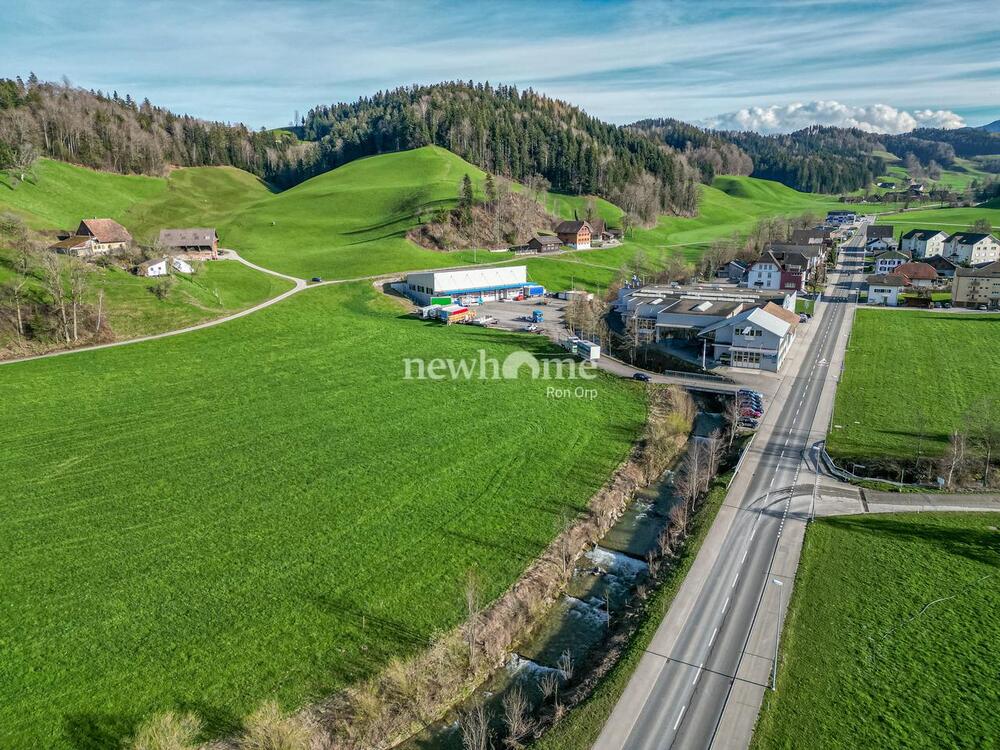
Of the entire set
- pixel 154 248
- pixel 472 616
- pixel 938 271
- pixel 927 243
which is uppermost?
pixel 927 243

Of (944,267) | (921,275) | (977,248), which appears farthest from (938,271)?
(977,248)

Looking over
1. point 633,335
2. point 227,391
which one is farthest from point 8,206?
point 633,335

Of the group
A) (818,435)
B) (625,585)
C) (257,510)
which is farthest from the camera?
(818,435)

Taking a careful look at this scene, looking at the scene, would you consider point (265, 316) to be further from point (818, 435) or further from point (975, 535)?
point (975, 535)

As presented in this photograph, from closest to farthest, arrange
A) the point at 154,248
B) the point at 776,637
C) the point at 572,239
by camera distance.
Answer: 1. the point at 776,637
2. the point at 154,248
3. the point at 572,239

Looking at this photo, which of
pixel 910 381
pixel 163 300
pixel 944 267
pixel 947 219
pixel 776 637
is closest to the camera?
pixel 776 637

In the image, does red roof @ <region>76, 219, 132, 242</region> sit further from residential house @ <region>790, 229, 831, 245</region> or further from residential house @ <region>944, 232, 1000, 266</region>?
residential house @ <region>944, 232, 1000, 266</region>

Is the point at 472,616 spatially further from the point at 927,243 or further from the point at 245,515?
the point at 927,243
